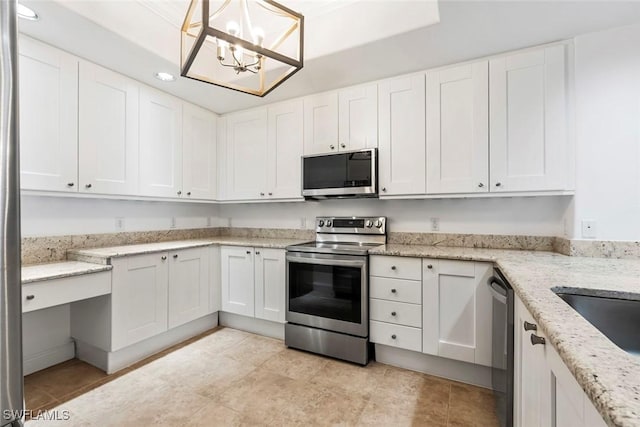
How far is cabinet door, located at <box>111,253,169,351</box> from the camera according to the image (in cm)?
225

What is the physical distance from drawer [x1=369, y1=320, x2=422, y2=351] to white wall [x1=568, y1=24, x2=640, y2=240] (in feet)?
4.27

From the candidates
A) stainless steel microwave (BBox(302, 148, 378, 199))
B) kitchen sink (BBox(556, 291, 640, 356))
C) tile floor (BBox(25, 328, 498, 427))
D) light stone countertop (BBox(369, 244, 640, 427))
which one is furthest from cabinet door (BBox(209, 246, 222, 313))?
kitchen sink (BBox(556, 291, 640, 356))

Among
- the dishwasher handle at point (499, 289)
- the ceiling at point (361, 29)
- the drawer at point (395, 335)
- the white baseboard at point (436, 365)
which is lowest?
the white baseboard at point (436, 365)

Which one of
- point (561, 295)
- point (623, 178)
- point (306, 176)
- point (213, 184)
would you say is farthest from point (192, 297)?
point (623, 178)

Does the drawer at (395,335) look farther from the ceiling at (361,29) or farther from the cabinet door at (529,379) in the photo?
the ceiling at (361,29)

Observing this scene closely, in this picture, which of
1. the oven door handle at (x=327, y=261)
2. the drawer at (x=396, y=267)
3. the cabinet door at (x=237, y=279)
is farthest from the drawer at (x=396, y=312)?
the cabinet door at (x=237, y=279)

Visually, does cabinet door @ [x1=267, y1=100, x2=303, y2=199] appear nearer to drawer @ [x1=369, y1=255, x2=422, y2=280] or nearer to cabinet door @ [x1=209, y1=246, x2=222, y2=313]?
cabinet door @ [x1=209, y1=246, x2=222, y2=313]

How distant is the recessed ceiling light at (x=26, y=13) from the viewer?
1.74m

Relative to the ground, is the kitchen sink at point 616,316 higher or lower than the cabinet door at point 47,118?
lower

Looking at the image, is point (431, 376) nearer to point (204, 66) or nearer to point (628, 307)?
point (628, 307)

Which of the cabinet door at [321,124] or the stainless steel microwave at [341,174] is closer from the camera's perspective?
the stainless steel microwave at [341,174]

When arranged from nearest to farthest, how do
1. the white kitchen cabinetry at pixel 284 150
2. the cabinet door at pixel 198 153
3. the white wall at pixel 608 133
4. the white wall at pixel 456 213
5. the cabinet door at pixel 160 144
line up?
1. the white wall at pixel 608 133
2. the white wall at pixel 456 213
3. the cabinet door at pixel 160 144
4. the white kitchen cabinetry at pixel 284 150
5. the cabinet door at pixel 198 153

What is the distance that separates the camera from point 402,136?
8.42 ft

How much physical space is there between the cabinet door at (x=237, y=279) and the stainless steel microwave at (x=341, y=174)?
895mm
